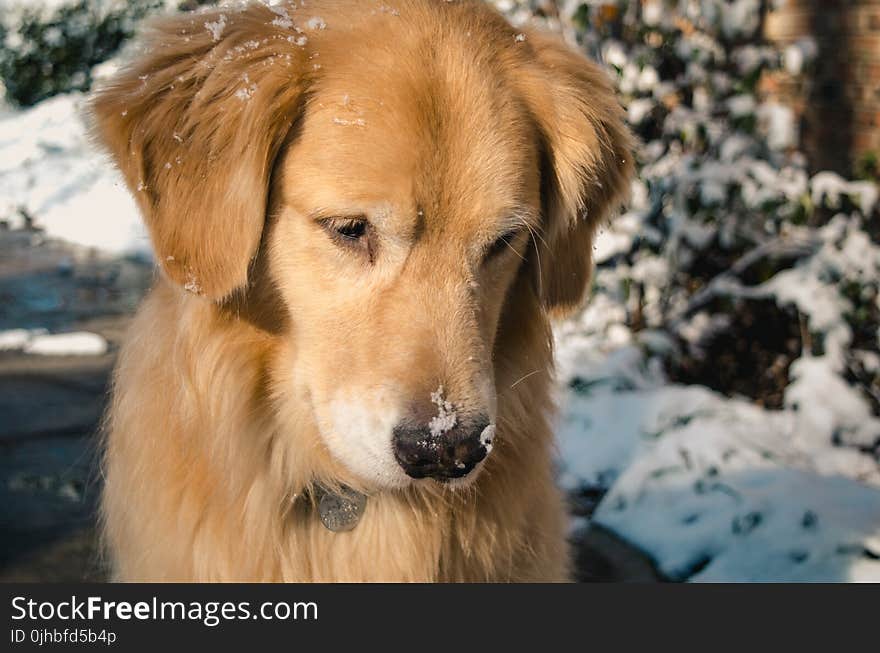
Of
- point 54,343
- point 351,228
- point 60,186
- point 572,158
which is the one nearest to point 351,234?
point 351,228

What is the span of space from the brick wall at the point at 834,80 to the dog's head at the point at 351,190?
3.77 meters

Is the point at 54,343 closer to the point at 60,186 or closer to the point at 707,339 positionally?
the point at 707,339

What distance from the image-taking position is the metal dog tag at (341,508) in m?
2.78

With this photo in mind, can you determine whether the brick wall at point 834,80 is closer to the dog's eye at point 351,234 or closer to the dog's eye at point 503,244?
the dog's eye at point 503,244

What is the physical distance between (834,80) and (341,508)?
463cm

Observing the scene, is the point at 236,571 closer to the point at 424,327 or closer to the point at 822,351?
the point at 424,327

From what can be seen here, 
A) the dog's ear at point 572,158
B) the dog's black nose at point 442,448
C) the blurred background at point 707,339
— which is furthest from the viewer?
the blurred background at point 707,339

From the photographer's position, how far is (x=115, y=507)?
292 centimetres

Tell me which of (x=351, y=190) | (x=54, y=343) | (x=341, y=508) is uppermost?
(x=351, y=190)

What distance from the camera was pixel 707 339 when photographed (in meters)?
5.62

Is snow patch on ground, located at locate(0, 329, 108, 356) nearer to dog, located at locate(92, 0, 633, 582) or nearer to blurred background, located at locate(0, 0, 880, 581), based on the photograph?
blurred background, located at locate(0, 0, 880, 581)

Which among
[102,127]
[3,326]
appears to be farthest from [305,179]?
[3,326]

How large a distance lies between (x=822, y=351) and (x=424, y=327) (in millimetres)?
3252

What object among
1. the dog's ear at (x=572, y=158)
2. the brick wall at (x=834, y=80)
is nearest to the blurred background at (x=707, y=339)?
the brick wall at (x=834, y=80)
